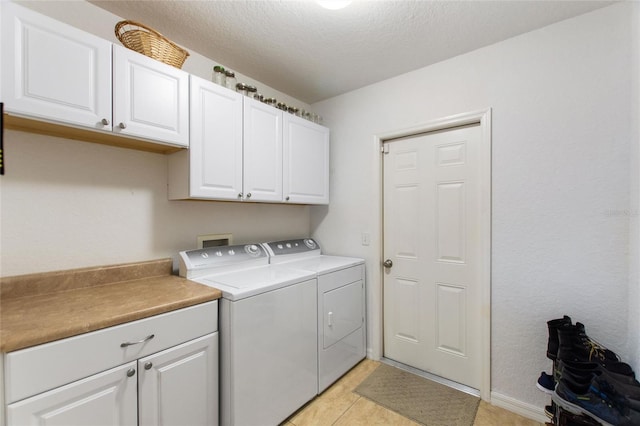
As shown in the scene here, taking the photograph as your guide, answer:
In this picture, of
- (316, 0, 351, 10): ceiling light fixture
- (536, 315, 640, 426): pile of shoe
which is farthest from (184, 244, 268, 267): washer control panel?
(536, 315, 640, 426): pile of shoe

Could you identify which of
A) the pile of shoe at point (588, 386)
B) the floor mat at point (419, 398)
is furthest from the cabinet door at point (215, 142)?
the pile of shoe at point (588, 386)

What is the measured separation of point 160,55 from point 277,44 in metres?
0.75

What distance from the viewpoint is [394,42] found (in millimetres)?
1856

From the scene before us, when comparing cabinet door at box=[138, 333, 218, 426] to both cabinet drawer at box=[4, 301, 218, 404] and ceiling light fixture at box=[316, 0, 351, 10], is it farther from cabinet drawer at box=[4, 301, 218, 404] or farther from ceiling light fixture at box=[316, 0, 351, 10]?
ceiling light fixture at box=[316, 0, 351, 10]

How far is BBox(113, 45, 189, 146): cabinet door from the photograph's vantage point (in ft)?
4.50

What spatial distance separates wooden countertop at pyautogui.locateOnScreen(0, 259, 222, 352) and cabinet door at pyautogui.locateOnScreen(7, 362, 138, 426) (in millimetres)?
198

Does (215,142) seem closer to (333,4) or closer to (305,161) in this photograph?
(305,161)

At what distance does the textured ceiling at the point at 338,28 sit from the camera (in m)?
1.53

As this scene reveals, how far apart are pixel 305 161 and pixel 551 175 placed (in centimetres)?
173

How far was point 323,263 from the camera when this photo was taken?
2.29 meters

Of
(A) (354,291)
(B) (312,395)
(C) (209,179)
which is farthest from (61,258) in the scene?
(A) (354,291)

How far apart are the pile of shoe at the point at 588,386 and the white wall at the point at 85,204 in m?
2.22

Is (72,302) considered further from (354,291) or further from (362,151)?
(362,151)

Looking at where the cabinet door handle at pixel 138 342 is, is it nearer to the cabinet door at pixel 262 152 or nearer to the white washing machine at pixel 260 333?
the white washing machine at pixel 260 333
